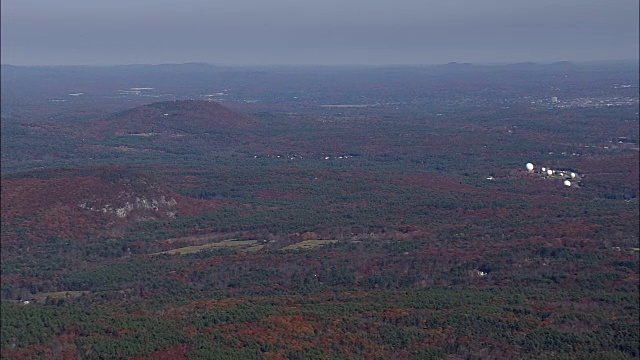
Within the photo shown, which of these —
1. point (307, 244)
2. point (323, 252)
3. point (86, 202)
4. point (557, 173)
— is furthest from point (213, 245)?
point (557, 173)

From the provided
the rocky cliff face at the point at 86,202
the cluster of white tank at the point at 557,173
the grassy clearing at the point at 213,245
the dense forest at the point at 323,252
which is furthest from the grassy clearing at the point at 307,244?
the cluster of white tank at the point at 557,173

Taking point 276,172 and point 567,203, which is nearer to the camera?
point 567,203

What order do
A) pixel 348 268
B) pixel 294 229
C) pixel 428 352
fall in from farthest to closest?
1. pixel 294 229
2. pixel 348 268
3. pixel 428 352

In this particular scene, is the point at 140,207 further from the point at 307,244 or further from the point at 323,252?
the point at 323,252

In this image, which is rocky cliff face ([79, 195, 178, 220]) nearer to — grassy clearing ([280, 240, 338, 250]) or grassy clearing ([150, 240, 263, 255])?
grassy clearing ([150, 240, 263, 255])

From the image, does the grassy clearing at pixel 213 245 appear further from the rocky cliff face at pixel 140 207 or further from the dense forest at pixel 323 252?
the rocky cliff face at pixel 140 207

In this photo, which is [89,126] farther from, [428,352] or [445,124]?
[428,352]

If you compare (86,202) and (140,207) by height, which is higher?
(86,202)

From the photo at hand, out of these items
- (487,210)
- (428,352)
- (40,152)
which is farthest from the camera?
(40,152)

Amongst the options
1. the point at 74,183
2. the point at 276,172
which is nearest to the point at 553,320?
the point at 74,183
